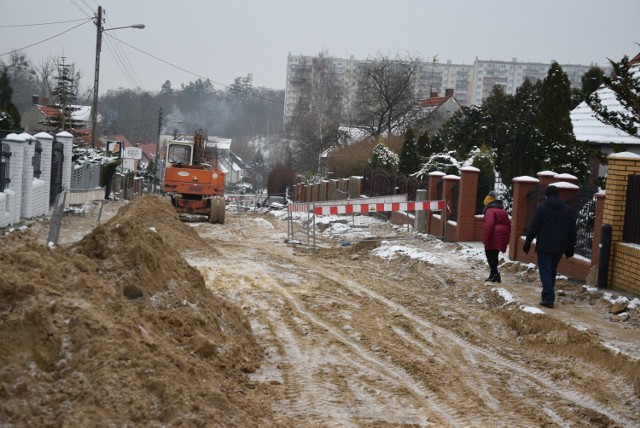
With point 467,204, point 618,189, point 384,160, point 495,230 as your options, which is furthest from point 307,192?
point 618,189

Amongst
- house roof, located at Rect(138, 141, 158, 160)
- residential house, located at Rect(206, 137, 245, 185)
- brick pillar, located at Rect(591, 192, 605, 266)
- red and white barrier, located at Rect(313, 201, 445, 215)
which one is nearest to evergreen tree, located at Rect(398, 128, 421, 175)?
red and white barrier, located at Rect(313, 201, 445, 215)

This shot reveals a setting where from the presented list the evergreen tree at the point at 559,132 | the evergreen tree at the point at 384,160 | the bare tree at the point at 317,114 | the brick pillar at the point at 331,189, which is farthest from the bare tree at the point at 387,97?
the evergreen tree at the point at 559,132

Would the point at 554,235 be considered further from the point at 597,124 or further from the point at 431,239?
the point at 597,124

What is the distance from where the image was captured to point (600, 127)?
2323cm

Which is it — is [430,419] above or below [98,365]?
below

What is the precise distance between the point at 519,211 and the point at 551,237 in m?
4.99

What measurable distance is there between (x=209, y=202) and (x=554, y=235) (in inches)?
779

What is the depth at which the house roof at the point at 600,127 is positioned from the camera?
21716 mm

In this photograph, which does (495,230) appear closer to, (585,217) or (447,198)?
(585,217)

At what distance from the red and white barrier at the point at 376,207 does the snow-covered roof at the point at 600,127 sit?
4.74m

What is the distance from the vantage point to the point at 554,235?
444 inches

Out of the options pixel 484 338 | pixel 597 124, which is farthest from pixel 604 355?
pixel 597 124

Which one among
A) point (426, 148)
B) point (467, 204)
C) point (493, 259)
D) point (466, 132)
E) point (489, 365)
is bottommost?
point (489, 365)

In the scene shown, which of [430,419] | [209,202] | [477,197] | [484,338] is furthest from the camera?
[209,202]
